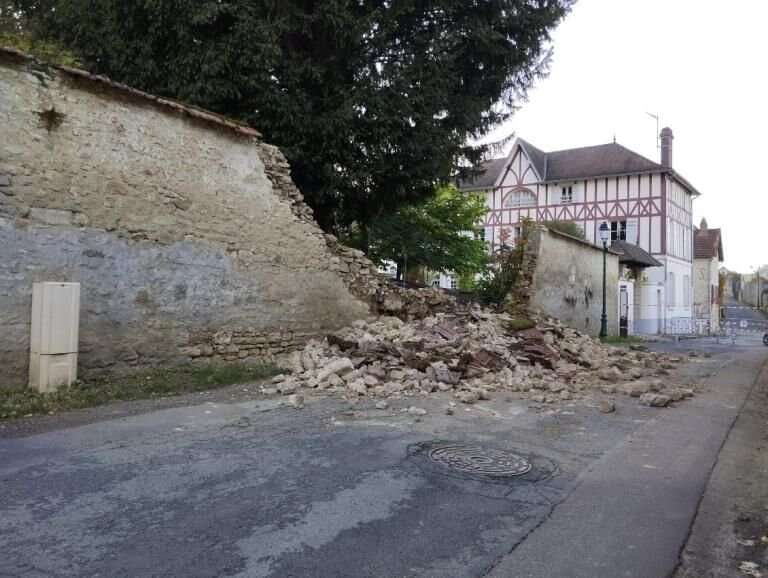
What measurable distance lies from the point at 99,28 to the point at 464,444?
10887mm

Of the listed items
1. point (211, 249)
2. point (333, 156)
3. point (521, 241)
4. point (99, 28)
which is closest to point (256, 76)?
point (333, 156)

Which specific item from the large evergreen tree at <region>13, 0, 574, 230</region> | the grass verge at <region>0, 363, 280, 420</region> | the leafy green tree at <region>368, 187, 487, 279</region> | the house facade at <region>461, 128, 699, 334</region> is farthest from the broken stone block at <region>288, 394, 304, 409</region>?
the house facade at <region>461, 128, 699, 334</region>

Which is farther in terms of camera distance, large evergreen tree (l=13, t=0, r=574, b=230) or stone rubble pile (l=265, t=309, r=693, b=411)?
large evergreen tree (l=13, t=0, r=574, b=230)

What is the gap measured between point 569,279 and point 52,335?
13.9 meters

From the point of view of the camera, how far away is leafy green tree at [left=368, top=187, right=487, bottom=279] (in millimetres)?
20094

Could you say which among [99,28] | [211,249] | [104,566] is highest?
[99,28]

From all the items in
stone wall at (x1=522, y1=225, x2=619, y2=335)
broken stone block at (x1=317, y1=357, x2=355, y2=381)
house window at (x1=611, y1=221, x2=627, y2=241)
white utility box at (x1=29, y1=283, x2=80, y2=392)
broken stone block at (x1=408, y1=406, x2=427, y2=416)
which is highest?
house window at (x1=611, y1=221, x2=627, y2=241)

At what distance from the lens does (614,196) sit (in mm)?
33219

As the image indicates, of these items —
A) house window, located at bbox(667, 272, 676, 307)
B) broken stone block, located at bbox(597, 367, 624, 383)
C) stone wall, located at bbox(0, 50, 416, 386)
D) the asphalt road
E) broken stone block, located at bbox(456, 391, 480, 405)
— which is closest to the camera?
the asphalt road

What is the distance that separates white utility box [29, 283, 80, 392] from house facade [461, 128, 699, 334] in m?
24.9

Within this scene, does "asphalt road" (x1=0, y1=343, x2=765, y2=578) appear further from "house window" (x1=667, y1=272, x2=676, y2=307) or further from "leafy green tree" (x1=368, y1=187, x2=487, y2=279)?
"house window" (x1=667, y1=272, x2=676, y2=307)

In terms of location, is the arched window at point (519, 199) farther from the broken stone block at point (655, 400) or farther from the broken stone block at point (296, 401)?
the broken stone block at point (296, 401)

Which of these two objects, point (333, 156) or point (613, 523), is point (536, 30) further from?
point (613, 523)

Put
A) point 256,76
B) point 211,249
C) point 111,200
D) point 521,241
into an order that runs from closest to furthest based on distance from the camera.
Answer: point 111,200 < point 211,249 < point 256,76 < point 521,241
